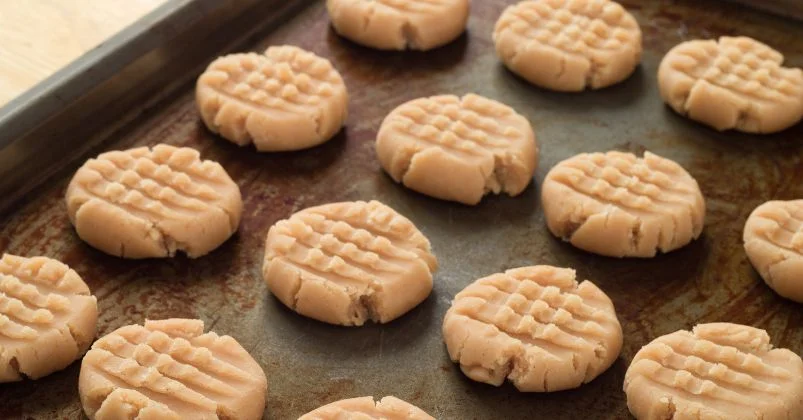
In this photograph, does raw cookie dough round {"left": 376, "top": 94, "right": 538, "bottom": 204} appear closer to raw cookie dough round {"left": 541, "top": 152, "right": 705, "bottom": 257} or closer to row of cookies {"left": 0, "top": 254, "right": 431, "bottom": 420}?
raw cookie dough round {"left": 541, "top": 152, "right": 705, "bottom": 257}

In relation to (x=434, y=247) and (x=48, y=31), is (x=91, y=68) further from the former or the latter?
(x=434, y=247)

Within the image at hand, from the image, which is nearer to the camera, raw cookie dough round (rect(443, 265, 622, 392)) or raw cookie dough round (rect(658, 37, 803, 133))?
raw cookie dough round (rect(443, 265, 622, 392))

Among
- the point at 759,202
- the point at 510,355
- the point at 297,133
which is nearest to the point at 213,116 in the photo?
the point at 297,133

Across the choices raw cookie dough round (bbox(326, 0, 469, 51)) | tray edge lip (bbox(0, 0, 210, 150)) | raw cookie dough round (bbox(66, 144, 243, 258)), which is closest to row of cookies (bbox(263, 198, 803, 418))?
raw cookie dough round (bbox(66, 144, 243, 258))

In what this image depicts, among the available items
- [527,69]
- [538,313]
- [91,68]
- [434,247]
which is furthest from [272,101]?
[538,313]

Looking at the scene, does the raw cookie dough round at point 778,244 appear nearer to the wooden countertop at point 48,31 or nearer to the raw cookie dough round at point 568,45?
the raw cookie dough round at point 568,45

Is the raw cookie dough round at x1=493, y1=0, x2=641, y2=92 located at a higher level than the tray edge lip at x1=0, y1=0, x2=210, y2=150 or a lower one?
lower
